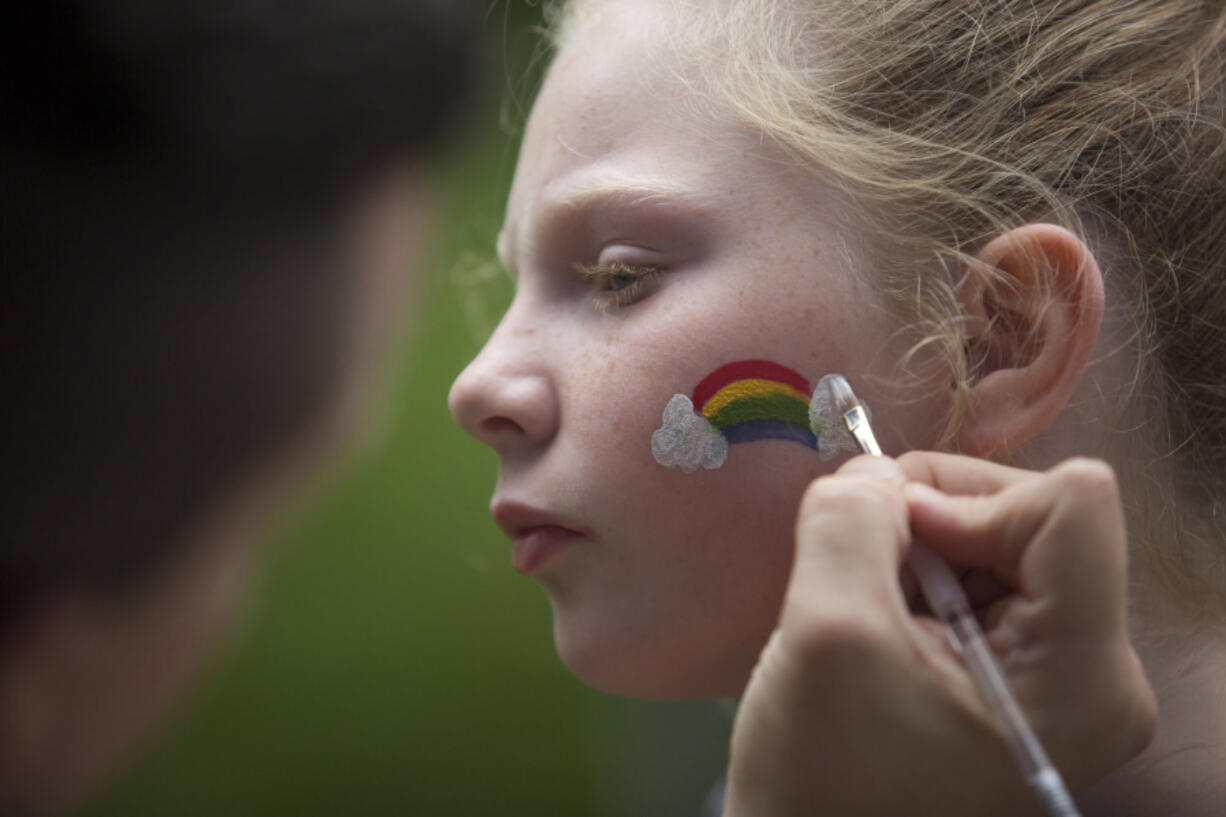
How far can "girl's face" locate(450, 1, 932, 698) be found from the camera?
93 cm

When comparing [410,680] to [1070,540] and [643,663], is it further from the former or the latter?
[1070,540]

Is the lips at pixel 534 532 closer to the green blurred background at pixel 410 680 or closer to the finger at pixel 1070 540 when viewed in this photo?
the finger at pixel 1070 540

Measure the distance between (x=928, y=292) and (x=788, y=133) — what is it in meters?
0.19

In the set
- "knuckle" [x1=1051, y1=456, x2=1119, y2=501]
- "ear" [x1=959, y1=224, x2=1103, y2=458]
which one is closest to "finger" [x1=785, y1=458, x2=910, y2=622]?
"knuckle" [x1=1051, y1=456, x2=1119, y2=501]

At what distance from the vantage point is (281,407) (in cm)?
65

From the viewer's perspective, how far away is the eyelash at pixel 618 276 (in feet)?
3.19

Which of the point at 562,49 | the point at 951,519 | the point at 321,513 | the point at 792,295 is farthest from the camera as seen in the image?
the point at 321,513

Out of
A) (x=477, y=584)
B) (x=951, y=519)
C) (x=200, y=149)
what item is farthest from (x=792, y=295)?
(x=477, y=584)

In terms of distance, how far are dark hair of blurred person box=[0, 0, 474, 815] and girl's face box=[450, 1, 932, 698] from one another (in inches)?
11.9

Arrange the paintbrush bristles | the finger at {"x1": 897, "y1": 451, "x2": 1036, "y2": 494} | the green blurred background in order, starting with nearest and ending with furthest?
1. the finger at {"x1": 897, "y1": 451, "x2": 1036, "y2": 494}
2. the paintbrush bristles
3. the green blurred background

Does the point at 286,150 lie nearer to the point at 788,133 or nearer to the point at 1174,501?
the point at 788,133

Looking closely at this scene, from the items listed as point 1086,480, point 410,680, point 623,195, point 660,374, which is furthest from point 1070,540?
point 410,680

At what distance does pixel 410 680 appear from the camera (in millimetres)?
2947

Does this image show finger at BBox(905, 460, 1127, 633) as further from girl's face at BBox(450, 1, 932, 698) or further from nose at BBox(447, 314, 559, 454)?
nose at BBox(447, 314, 559, 454)
